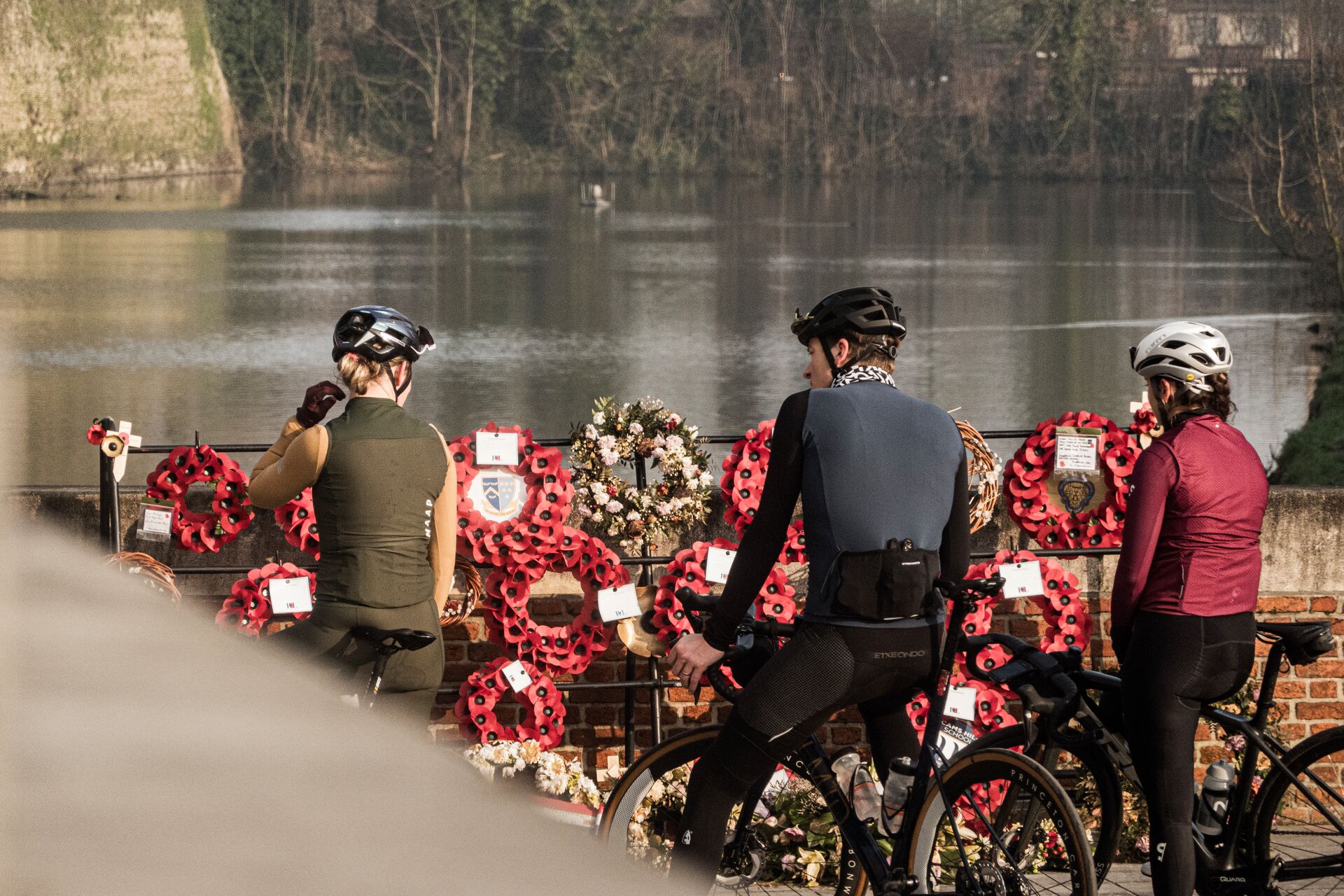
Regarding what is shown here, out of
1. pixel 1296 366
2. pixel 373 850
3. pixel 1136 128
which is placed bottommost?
pixel 1296 366

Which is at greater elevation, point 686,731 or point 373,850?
point 373,850

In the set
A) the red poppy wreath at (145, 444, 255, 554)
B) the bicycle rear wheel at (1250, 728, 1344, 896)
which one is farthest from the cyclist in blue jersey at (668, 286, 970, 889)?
the red poppy wreath at (145, 444, 255, 554)

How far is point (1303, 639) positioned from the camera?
3863 millimetres

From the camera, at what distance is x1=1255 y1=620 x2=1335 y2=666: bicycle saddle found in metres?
3.86

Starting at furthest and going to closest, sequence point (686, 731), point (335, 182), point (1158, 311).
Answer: point (335, 182), point (1158, 311), point (686, 731)

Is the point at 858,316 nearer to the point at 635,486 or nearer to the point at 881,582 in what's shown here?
the point at 881,582

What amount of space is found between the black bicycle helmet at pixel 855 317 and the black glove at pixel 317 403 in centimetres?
179

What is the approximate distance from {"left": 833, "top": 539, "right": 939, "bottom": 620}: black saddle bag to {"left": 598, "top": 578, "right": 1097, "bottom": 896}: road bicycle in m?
0.14

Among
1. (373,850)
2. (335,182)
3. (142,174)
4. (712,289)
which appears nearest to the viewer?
(373,850)

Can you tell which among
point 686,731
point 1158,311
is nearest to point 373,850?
point 686,731

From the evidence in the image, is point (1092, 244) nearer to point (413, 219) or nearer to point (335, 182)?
point (413, 219)

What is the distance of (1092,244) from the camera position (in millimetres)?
60344

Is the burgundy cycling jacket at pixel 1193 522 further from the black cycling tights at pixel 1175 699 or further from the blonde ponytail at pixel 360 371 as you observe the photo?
the blonde ponytail at pixel 360 371

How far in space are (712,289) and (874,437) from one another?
44.8m
